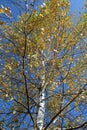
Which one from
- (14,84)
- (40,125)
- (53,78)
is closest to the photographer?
(40,125)

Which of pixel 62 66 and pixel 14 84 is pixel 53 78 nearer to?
pixel 62 66

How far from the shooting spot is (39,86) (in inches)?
281

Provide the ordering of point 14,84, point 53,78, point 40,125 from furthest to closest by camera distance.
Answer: point 14,84, point 53,78, point 40,125

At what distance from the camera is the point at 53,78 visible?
6.95 m

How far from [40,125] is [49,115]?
1.91 m

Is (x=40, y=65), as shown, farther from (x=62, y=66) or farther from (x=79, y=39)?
(x=79, y=39)

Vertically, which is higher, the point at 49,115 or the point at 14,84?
the point at 14,84

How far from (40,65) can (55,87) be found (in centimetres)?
79

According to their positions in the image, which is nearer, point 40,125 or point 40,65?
point 40,125

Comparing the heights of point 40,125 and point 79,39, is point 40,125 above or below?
below

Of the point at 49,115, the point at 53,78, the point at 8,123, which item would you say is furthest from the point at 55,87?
the point at 8,123

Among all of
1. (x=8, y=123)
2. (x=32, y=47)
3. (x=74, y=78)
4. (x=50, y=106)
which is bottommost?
(x=8, y=123)

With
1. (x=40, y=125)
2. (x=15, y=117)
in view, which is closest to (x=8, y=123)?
(x=15, y=117)

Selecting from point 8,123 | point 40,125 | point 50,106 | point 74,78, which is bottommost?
point 40,125
